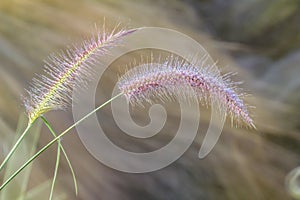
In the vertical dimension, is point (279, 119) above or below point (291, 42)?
below

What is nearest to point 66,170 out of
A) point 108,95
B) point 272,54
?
point 108,95

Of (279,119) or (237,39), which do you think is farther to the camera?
(237,39)

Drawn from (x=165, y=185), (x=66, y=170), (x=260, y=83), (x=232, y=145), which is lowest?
(x=66, y=170)

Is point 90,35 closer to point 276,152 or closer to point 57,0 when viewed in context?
point 57,0

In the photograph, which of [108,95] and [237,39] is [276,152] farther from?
[108,95]

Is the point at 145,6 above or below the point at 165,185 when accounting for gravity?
above

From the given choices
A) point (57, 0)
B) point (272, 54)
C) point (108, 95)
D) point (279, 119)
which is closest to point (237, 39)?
point (272, 54)
